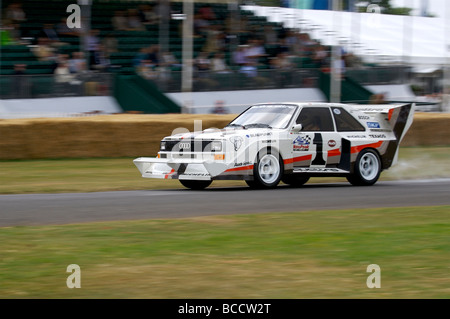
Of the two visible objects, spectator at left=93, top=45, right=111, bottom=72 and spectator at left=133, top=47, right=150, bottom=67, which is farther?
spectator at left=133, top=47, right=150, bottom=67

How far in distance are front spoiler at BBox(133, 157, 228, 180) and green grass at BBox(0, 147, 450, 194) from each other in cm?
103

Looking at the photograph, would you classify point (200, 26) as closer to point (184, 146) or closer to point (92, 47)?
point (92, 47)

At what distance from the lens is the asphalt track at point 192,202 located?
9102 millimetres

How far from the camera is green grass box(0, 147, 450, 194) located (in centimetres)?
1290

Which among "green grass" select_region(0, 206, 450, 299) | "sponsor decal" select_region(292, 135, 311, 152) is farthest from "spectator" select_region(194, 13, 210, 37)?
"green grass" select_region(0, 206, 450, 299)

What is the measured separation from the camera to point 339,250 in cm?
694

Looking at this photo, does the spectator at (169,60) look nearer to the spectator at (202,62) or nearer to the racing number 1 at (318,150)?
the spectator at (202,62)

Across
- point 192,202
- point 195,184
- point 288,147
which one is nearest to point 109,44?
point 195,184

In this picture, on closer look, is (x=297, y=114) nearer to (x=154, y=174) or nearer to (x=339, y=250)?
(x=154, y=174)

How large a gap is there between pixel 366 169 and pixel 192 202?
14.6 ft

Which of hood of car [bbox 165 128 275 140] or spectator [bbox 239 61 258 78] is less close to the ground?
spectator [bbox 239 61 258 78]

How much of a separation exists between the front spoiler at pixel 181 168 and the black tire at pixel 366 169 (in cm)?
300

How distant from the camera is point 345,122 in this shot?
532 inches

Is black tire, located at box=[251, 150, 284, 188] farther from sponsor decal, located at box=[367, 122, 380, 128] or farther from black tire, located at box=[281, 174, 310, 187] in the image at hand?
sponsor decal, located at box=[367, 122, 380, 128]
